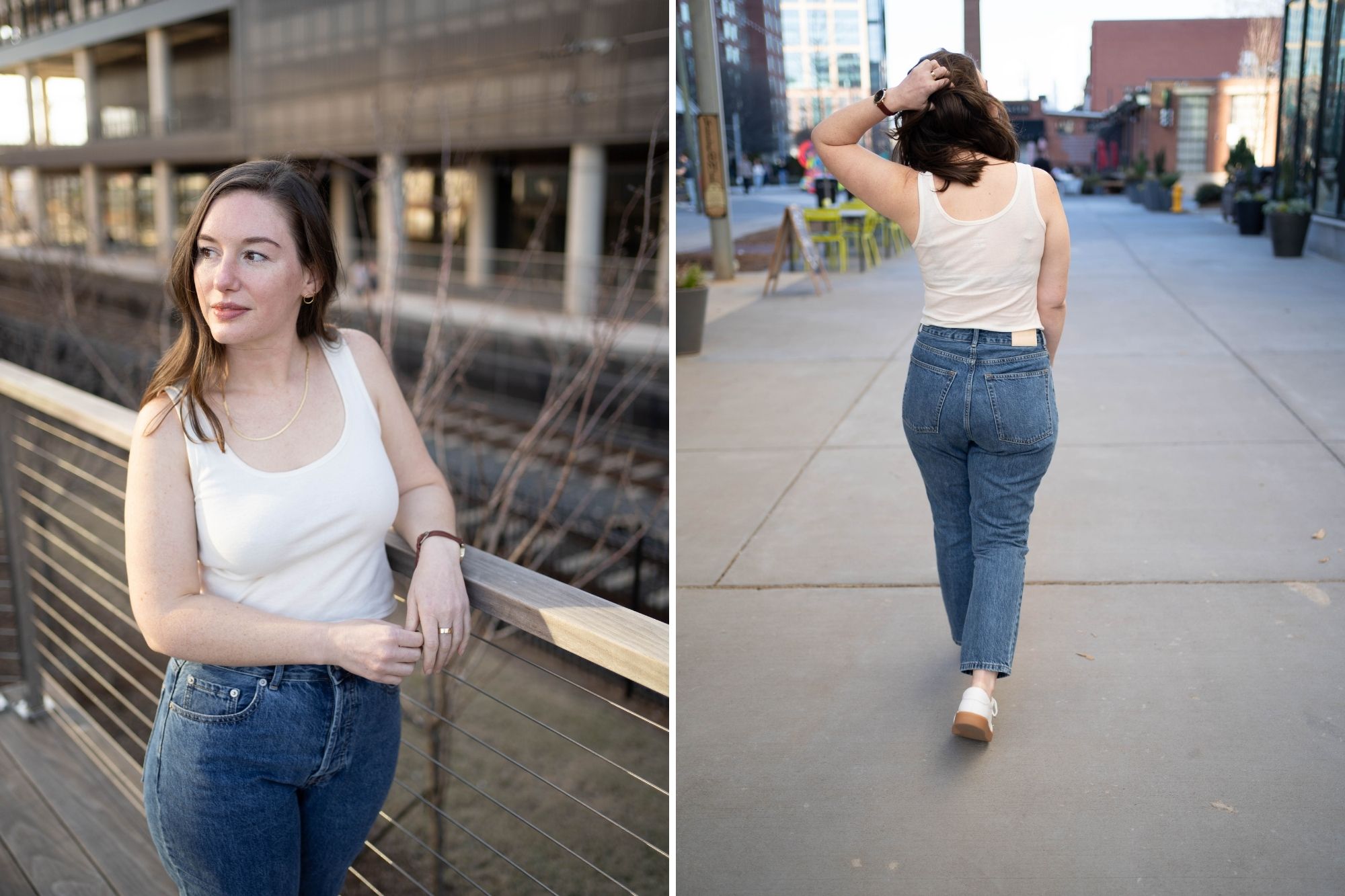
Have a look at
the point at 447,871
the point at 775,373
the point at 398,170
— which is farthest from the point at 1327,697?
the point at 398,170

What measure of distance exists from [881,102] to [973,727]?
1652 millimetres

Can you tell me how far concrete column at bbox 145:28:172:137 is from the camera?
40281 millimetres

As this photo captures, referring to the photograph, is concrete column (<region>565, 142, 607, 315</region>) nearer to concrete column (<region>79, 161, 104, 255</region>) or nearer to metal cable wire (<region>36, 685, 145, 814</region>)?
metal cable wire (<region>36, 685, 145, 814</region>)

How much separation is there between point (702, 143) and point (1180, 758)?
42.8ft

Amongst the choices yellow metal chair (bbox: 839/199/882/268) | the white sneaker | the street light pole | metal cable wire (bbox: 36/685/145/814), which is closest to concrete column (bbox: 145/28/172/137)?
the street light pole

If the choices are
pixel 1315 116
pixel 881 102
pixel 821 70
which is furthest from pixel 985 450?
pixel 821 70

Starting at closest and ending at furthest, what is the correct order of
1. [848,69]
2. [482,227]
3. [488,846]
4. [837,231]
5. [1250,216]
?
1. [488,846]
2. [837,231]
3. [1250,216]
4. [848,69]
5. [482,227]

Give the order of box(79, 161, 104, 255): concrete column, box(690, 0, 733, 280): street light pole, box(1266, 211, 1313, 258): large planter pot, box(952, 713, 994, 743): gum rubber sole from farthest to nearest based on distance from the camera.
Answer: box(79, 161, 104, 255): concrete column
box(1266, 211, 1313, 258): large planter pot
box(690, 0, 733, 280): street light pole
box(952, 713, 994, 743): gum rubber sole

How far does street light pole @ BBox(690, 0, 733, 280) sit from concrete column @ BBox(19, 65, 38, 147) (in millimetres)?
41979

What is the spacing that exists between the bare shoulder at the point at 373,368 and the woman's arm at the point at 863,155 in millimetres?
1329

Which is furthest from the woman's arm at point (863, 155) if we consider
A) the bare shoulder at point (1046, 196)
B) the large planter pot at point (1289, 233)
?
the large planter pot at point (1289, 233)

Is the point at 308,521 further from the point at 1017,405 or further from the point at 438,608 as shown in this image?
the point at 1017,405

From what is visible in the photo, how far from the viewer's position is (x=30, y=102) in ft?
160

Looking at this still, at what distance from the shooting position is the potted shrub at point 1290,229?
50.3 feet
